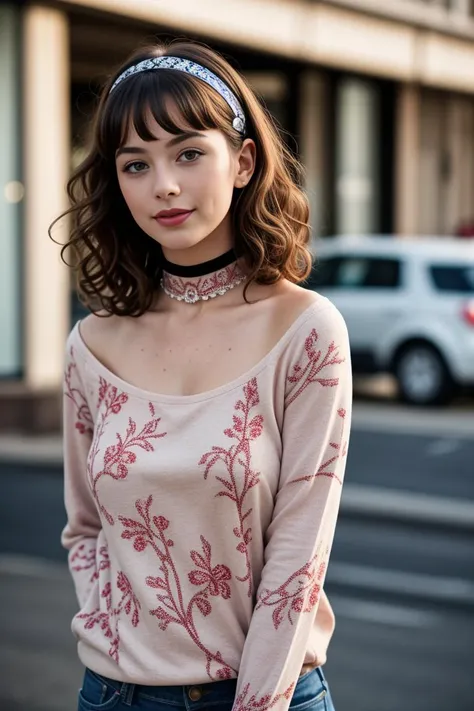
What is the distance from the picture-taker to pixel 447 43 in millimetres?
21125

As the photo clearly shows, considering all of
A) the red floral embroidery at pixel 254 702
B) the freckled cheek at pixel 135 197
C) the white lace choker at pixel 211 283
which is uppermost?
the freckled cheek at pixel 135 197

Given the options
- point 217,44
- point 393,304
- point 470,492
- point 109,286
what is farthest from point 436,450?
point 109,286

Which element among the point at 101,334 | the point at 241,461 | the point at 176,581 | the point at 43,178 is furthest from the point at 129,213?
the point at 43,178

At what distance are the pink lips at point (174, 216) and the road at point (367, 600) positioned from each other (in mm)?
3373

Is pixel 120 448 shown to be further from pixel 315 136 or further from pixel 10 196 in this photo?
pixel 315 136

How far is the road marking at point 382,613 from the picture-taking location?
6.84 m

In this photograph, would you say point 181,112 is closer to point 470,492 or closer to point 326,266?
point 470,492

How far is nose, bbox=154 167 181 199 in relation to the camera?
2.29 meters

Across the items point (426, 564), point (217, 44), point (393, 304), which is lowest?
point (426, 564)

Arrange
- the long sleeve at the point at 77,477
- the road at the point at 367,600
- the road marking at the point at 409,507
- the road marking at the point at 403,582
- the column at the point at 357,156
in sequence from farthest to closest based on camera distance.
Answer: the column at the point at 357,156 < the road marking at the point at 409,507 < the road marking at the point at 403,582 < the road at the point at 367,600 < the long sleeve at the point at 77,477

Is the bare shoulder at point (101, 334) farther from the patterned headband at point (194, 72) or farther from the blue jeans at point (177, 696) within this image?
the blue jeans at point (177, 696)

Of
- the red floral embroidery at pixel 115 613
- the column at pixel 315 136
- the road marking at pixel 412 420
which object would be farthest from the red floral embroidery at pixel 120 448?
the column at pixel 315 136

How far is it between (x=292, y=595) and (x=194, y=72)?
0.86m

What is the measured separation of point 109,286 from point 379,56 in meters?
17.2
